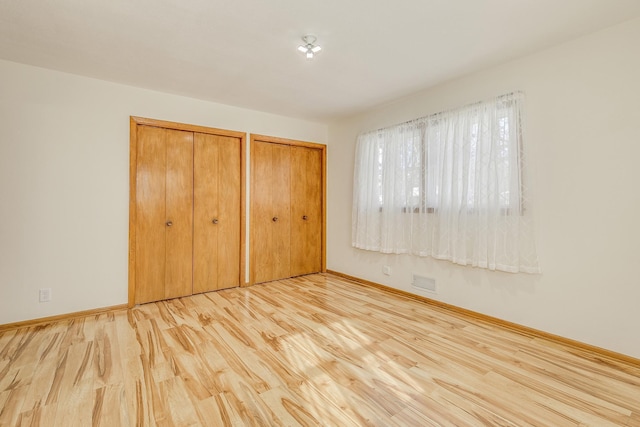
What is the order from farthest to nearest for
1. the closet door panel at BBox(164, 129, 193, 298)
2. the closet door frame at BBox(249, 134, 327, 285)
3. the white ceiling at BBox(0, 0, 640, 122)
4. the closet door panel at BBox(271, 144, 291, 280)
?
the closet door panel at BBox(271, 144, 291, 280) → the closet door frame at BBox(249, 134, 327, 285) → the closet door panel at BBox(164, 129, 193, 298) → the white ceiling at BBox(0, 0, 640, 122)

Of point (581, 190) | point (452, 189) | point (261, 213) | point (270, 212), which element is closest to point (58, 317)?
point (261, 213)

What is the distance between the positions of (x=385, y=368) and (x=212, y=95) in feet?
11.2

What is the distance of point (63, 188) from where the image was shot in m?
2.86

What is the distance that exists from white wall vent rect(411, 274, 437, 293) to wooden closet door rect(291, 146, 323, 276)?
1786mm

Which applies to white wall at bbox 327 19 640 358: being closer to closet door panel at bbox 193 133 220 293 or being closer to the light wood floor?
the light wood floor

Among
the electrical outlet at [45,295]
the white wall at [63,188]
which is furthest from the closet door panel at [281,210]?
the electrical outlet at [45,295]

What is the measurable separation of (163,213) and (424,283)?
10.5 ft

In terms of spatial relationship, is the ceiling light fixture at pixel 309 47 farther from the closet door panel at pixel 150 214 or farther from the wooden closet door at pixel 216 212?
the closet door panel at pixel 150 214

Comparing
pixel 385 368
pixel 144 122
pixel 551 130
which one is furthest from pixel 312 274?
pixel 551 130

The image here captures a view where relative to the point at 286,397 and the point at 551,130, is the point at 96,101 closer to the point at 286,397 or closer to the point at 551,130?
the point at 286,397

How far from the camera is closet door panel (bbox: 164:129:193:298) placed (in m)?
3.49

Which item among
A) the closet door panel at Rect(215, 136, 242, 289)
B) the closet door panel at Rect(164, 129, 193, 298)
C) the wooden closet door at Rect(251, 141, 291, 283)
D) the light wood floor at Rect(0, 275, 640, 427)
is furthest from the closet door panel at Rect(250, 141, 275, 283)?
the light wood floor at Rect(0, 275, 640, 427)

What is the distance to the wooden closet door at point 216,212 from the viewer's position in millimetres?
3691

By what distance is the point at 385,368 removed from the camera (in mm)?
1994
